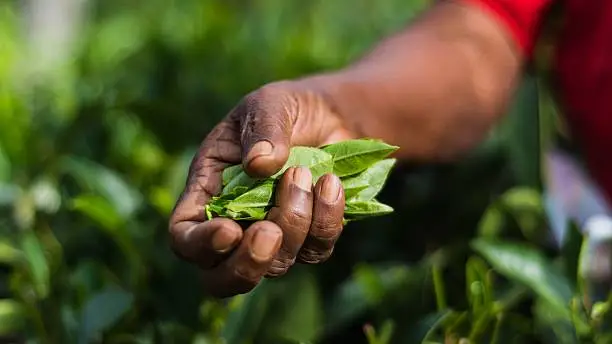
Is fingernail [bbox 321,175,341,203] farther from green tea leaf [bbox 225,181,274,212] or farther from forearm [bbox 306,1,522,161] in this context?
forearm [bbox 306,1,522,161]

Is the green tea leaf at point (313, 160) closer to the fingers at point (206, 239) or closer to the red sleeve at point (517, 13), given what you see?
the fingers at point (206, 239)

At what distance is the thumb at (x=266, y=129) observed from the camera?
0.68 m

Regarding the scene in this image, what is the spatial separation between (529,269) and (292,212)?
40 cm

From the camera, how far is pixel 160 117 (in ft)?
4.32

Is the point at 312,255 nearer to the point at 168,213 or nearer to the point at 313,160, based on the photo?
the point at 313,160

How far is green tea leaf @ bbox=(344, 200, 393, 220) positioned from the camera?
0.73 meters

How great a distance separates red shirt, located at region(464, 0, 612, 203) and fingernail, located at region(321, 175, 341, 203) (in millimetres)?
639

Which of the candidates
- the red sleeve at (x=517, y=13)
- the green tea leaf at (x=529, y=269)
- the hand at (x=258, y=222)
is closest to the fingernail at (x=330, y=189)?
the hand at (x=258, y=222)

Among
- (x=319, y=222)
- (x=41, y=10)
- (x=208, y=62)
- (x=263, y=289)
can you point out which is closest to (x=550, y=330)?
→ (x=263, y=289)

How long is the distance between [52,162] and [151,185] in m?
0.15

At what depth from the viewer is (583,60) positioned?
4.40ft

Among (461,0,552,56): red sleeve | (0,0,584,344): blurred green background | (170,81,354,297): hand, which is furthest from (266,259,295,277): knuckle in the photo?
(461,0,552,56): red sleeve

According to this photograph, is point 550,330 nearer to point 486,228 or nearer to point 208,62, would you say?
point 486,228

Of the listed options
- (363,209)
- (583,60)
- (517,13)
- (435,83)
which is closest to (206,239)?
(363,209)
